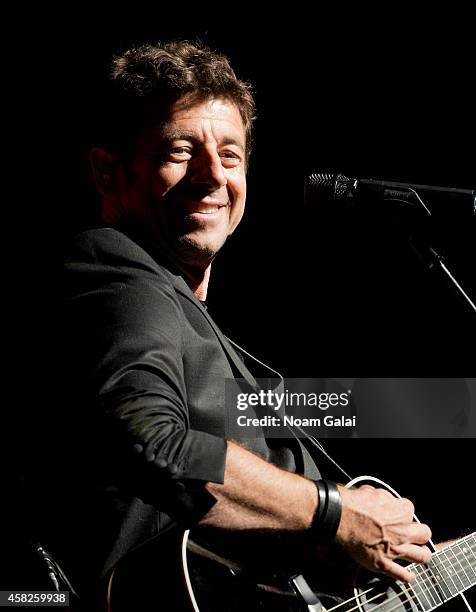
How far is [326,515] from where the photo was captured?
4.51 ft

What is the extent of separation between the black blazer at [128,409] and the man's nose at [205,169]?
382 millimetres

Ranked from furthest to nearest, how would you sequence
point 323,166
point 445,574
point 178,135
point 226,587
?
1. point 323,166
2. point 178,135
3. point 445,574
4. point 226,587

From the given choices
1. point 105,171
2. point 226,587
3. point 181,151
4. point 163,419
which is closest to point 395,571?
point 226,587

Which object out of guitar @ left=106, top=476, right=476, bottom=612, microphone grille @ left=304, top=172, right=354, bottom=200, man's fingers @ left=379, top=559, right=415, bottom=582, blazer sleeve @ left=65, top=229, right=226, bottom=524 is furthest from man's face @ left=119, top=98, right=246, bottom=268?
man's fingers @ left=379, top=559, right=415, bottom=582

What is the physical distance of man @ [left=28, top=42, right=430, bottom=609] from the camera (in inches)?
49.6

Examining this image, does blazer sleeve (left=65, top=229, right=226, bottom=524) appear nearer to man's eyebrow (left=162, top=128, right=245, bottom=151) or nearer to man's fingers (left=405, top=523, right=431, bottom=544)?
man's fingers (left=405, top=523, right=431, bottom=544)

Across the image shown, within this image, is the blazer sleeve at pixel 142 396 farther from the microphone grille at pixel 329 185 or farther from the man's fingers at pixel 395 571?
the microphone grille at pixel 329 185

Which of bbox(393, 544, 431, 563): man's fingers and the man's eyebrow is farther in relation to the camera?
the man's eyebrow

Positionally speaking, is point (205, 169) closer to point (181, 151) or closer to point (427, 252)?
point (181, 151)

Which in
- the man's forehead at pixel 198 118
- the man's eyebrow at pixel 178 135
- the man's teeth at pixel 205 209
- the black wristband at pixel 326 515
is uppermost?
the man's forehead at pixel 198 118

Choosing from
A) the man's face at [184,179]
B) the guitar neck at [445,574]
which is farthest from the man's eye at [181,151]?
the guitar neck at [445,574]

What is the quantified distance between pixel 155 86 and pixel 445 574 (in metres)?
1.64

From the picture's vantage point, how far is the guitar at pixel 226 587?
4.31 feet

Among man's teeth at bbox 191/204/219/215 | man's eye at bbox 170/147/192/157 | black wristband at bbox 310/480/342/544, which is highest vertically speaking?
man's eye at bbox 170/147/192/157
